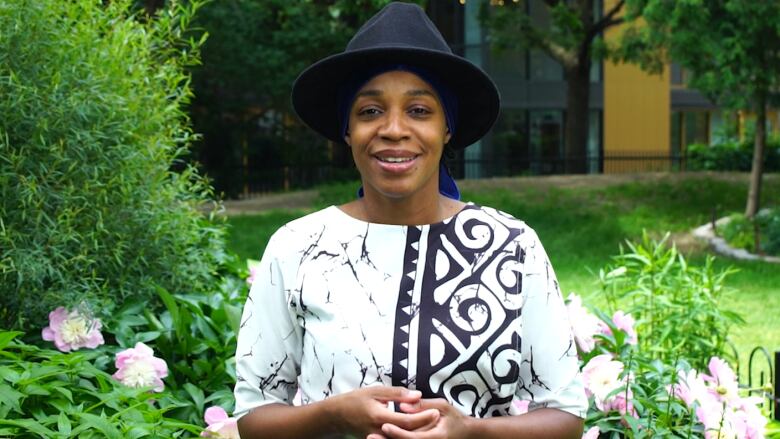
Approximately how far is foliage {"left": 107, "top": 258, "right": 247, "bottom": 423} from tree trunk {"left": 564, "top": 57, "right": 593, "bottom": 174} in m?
22.2

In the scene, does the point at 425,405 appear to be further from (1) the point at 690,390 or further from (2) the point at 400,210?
(1) the point at 690,390

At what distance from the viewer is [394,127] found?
2.29m

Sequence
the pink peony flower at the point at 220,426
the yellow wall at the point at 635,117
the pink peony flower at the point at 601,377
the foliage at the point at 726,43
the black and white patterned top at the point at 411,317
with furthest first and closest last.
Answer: the yellow wall at the point at 635,117 < the foliage at the point at 726,43 < the pink peony flower at the point at 601,377 < the pink peony flower at the point at 220,426 < the black and white patterned top at the point at 411,317

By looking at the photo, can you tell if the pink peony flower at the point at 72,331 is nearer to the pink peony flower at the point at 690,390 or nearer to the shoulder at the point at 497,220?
the pink peony flower at the point at 690,390

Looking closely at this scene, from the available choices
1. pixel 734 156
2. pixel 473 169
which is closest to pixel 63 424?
pixel 473 169

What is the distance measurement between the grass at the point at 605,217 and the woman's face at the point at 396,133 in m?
8.47

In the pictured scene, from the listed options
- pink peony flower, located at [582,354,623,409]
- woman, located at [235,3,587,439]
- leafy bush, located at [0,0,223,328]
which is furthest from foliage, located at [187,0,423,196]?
woman, located at [235,3,587,439]

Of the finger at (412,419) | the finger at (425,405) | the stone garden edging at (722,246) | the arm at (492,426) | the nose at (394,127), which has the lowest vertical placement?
the stone garden edging at (722,246)

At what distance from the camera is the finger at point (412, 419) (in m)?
2.10

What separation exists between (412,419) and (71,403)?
6.22 feet

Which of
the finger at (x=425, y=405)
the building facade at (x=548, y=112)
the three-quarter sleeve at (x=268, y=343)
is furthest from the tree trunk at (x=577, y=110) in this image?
the finger at (x=425, y=405)

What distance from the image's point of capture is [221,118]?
27.2 m

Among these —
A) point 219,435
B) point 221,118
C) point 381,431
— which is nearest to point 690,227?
point 221,118

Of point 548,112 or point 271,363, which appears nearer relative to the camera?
point 271,363
